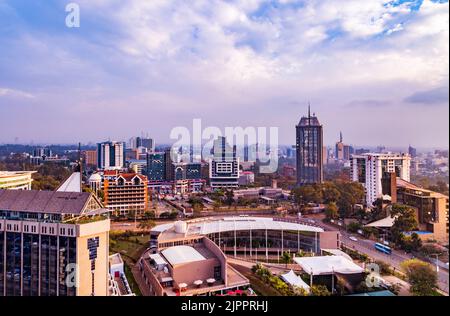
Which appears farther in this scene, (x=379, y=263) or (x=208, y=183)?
(x=208, y=183)

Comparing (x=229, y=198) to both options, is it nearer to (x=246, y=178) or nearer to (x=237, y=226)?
(x=246, y=178)

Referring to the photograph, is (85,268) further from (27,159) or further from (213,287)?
(27,159)

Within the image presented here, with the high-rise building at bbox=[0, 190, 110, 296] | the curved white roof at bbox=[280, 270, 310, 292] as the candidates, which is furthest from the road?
the high-rise building at bbox=[0, 190, 110, 296]

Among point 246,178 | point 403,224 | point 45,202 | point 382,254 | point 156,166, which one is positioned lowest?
point 382,254

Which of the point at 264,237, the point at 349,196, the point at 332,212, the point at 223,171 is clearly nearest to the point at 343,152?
the point at 349,196

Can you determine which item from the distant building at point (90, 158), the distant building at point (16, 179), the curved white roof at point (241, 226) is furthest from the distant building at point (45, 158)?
the curved white roof at point (241, 226)
